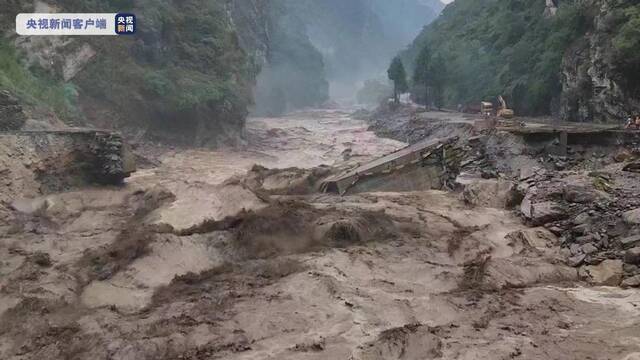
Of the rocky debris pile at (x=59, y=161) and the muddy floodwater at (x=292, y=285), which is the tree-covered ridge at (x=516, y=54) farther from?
the rocky debris pile at (x=59, y=161)

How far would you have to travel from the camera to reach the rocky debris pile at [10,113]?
23047 millimetres

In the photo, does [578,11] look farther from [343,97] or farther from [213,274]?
[343,97]

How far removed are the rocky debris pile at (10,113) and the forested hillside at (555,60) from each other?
2763cm

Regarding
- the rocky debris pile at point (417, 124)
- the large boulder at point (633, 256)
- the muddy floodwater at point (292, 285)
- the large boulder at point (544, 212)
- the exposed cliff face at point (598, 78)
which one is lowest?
the muddy floodwater at point (292, 285)

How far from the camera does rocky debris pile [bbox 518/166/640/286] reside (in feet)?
43.6

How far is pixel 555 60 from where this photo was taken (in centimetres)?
3956

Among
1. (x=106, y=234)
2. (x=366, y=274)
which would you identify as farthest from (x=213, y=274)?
(x=106, y=234)

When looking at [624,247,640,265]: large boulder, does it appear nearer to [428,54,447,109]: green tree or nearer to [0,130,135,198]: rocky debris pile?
[0,130,135,198]: rocky debris pile

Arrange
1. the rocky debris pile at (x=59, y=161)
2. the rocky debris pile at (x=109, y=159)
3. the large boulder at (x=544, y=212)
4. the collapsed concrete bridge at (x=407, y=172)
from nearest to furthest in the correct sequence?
1. the large boulder at (x=544, y=212)
2. the rocky debris pile at (x=59, y=161)
3. the collapsed concrete bridge at (x=407, y=172)
4. the rocky debris pile at (x=109, y=159)

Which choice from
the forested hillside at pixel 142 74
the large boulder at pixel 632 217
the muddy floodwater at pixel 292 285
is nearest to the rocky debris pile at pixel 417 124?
the muddy floodwater at pixel 292 285

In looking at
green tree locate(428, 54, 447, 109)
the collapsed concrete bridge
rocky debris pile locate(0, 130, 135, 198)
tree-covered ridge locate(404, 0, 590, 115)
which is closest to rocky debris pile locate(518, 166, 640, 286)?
the collapsed concrete bridge

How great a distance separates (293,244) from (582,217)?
315 inches

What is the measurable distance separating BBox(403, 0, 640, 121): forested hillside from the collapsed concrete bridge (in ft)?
34.1

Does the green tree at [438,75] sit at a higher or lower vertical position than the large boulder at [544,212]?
higher
